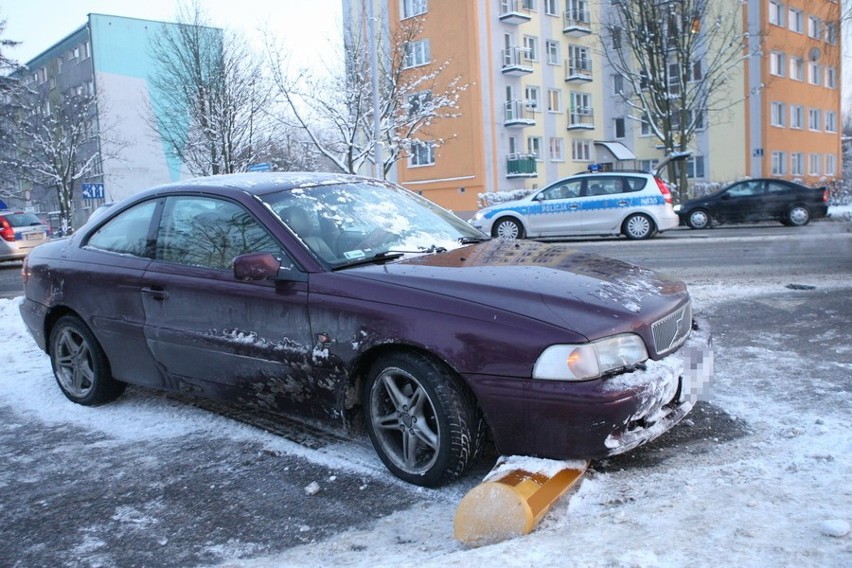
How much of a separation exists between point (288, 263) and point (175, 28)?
88.0ft

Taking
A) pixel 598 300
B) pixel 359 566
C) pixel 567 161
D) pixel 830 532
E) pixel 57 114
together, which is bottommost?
pixel 359 566

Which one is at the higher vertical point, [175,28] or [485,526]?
[175,28]

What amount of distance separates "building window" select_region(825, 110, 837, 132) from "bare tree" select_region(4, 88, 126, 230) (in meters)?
45.0

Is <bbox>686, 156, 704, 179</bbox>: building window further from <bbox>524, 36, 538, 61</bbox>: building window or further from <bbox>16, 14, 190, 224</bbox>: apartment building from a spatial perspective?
<bbox>16, 14, 190, 224</bbox>: apartment building

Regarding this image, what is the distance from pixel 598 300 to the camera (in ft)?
11.1

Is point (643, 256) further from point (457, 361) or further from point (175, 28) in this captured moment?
point (175, 28)

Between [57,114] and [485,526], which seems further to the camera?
[57,114]

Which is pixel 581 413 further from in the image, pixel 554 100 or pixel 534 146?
pixel 554 100

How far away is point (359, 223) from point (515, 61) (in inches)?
1541

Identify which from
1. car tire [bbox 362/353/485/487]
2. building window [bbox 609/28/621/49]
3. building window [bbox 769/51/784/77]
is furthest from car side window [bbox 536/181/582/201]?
building window [bbox 769/51/784/77]

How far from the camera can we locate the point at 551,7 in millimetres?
44344

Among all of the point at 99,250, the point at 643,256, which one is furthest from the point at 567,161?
the point at 99,250

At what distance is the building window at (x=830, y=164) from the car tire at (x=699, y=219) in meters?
33.1

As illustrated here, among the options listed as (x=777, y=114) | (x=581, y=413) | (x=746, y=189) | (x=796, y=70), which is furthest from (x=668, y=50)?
(x=581, y=413)
